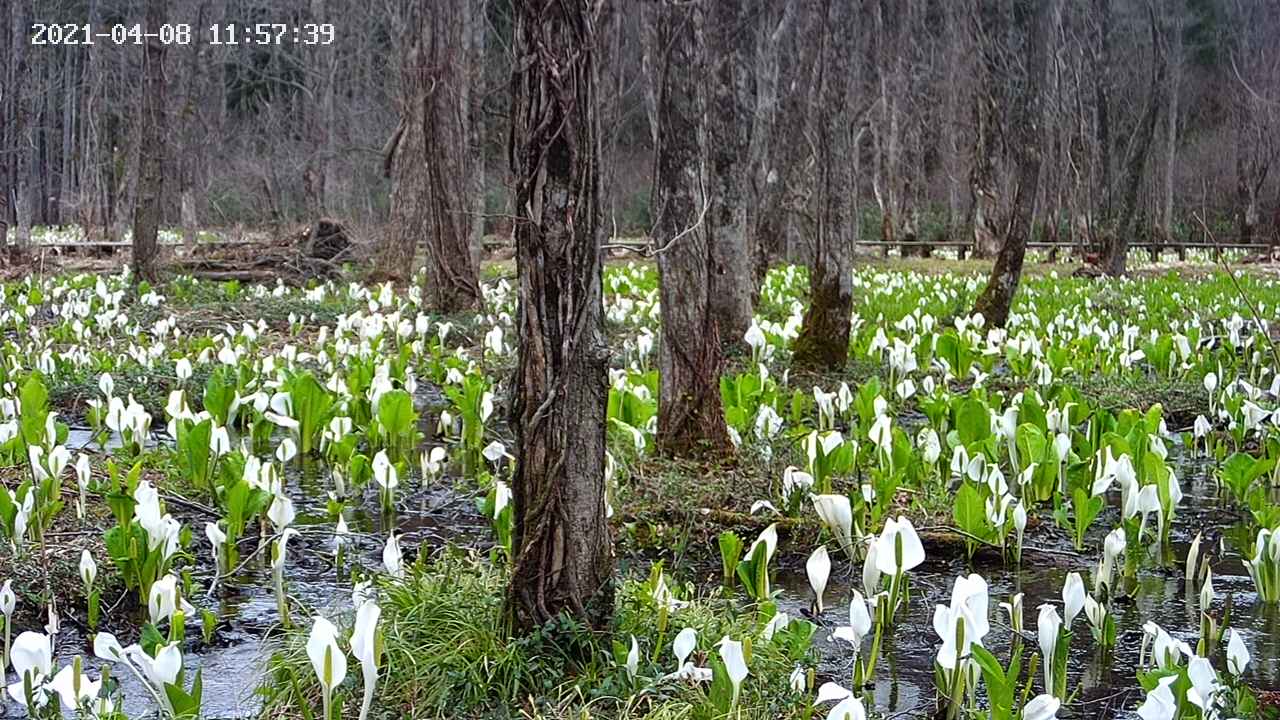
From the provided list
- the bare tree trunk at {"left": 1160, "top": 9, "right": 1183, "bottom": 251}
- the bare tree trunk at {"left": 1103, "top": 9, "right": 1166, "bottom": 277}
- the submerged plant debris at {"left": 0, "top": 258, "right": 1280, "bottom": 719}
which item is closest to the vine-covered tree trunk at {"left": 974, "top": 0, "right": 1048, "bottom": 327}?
the submerged plant debris at {"left": 0, "top": 258, "right": 1280, "bottom": 719}

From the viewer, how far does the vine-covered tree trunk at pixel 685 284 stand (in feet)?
18.8

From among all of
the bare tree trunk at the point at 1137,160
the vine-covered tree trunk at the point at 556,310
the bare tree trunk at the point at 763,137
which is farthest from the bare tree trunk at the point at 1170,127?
the vine-covered tree trunk at the point at 556,310

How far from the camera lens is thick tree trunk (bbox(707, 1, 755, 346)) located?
24.1 ft

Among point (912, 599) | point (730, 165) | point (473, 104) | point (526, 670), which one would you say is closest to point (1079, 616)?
point (912, 599)

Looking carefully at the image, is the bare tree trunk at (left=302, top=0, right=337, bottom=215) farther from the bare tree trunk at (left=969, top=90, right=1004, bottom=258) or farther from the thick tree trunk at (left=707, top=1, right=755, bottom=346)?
the thick tree trunk at (left=707, top=1, right=755, bottom=346)

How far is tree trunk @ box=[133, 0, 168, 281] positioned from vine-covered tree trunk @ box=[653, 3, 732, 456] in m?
8.79

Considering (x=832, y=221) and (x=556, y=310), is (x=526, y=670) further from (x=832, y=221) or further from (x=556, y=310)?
(x=832, y=221)

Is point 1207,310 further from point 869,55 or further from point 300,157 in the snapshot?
point 300,157

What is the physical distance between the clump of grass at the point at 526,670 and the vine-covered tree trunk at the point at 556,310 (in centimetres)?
10

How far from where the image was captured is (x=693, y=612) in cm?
346

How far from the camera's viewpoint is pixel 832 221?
871cm

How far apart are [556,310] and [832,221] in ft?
19.1

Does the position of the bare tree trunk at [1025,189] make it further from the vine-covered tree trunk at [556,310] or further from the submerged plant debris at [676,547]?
the vine-covered tree trunk at [556,310]

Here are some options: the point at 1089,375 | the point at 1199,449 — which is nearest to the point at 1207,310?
the point at 1089,375
